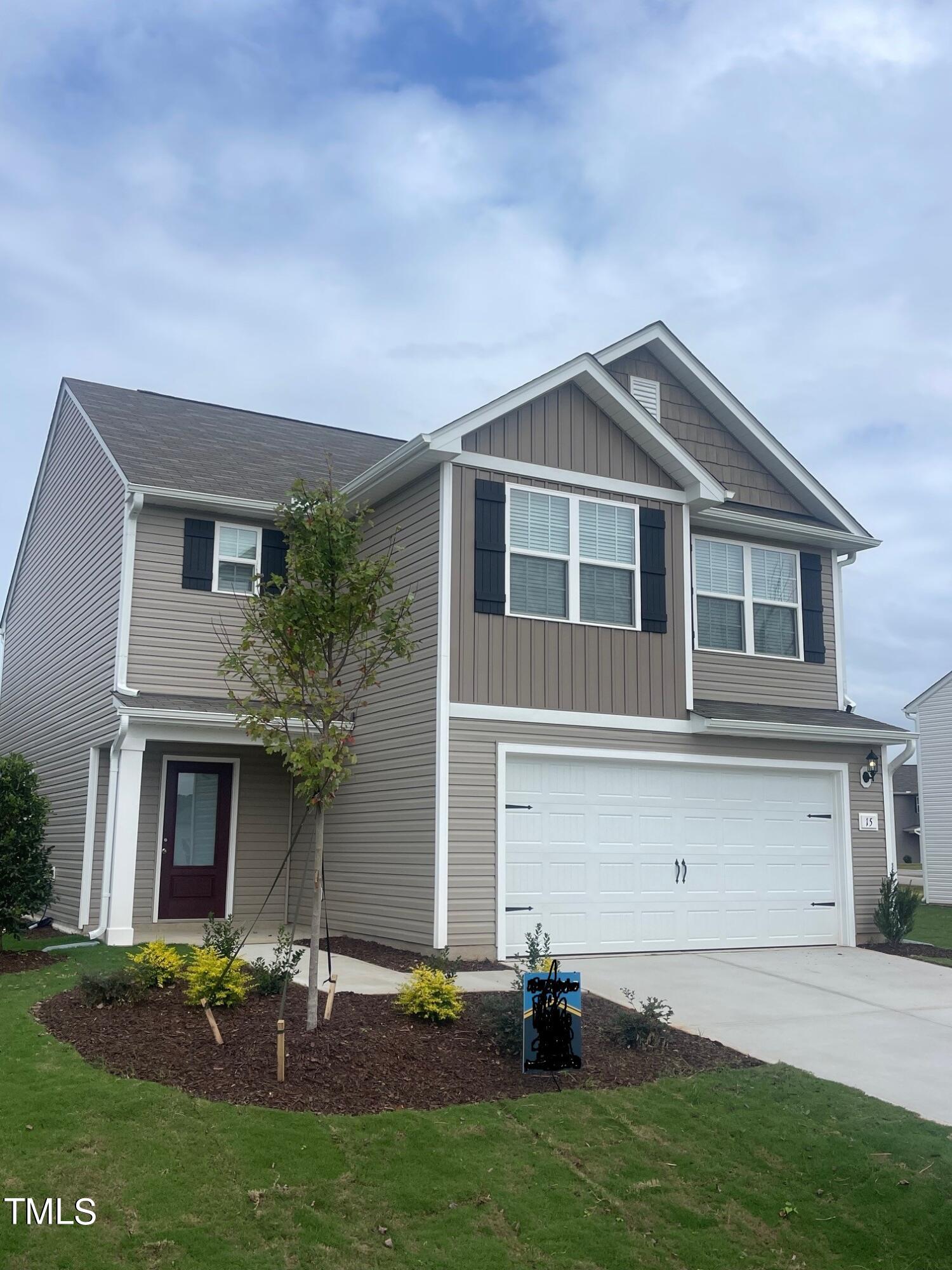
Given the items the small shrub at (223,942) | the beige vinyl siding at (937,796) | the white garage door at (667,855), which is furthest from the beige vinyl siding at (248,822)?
the beige vinyl siding at (937,796)

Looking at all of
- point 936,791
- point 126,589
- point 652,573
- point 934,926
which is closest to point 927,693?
point 936,791

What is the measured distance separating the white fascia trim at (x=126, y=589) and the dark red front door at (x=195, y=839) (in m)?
1.39

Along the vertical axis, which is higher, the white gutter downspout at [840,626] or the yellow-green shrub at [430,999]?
the white gutter downspout at [840,626]

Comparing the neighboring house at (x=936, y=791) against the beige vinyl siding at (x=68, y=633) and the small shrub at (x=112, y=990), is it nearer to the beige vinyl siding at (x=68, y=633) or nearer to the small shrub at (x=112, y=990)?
the beige vinyl siding at (x=68, y=633)

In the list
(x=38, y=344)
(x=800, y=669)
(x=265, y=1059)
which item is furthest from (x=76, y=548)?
(x=265, y=1059)

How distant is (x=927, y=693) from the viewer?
96.6 feet

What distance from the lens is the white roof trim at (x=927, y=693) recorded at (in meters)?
29.0

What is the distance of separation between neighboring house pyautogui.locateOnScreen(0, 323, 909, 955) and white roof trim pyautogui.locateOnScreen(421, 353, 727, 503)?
37 millimetres

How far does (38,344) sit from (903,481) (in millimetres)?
20568

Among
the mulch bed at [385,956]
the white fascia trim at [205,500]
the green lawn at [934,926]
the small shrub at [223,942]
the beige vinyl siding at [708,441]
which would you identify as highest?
the beige vinyl siding at [708,441]

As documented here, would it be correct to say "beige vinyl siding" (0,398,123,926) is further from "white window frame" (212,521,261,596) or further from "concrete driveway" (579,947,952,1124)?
"concrete driveway" (579,947,952,1124)

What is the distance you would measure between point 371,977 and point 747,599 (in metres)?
7.09

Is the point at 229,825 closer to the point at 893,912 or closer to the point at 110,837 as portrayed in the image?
the point at 110,837

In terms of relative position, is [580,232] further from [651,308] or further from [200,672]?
[200,672]
